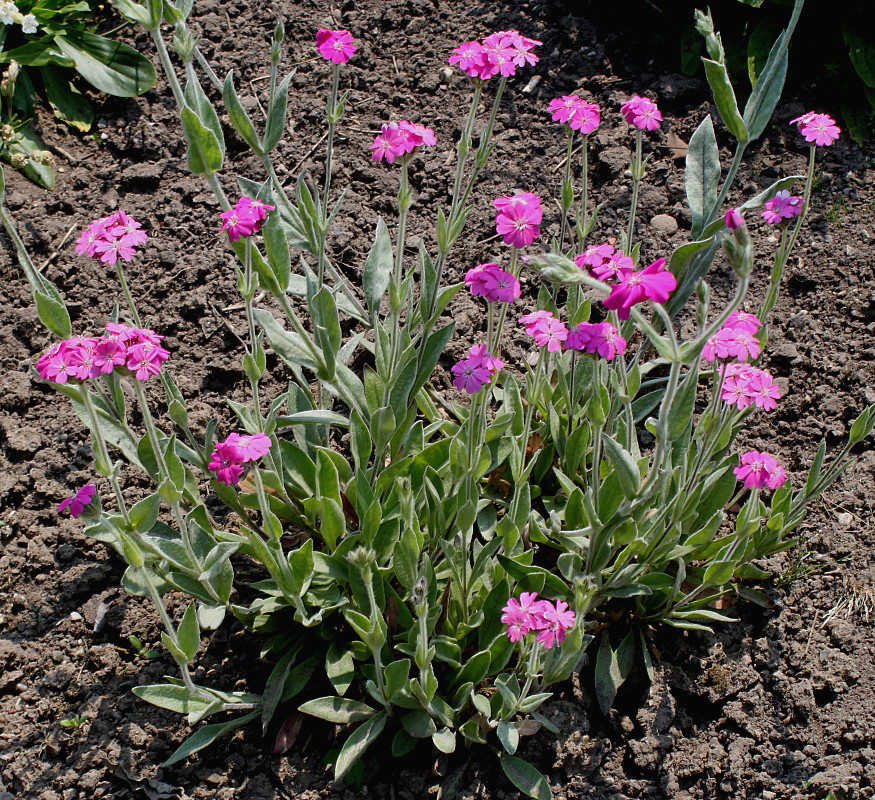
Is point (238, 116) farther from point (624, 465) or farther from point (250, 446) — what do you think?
point (624, 465)

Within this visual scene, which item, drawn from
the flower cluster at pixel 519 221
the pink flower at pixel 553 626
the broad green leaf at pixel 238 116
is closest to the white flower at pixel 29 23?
the broad green leaf at pixel 238 116

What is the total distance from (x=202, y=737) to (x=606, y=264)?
5.36 feet

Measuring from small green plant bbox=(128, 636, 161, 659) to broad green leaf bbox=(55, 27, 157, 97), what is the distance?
258 cm

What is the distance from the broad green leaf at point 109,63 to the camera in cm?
385

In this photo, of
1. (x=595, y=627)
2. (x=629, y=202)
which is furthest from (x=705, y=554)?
(x=629, y=202)

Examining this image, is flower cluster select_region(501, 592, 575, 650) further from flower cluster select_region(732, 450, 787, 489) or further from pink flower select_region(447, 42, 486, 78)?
pink flower select_region(447, 42, 486, 78)

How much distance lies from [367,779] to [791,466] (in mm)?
1812

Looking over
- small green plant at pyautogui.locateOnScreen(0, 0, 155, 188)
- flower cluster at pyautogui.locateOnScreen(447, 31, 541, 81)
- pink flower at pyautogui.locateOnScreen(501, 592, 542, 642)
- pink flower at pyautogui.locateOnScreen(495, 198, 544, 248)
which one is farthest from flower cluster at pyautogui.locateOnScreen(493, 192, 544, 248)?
small green plant at pyautogui.locateOnScreen(0, 0, 155, 188)

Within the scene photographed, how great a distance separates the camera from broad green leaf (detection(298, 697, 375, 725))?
2.19m

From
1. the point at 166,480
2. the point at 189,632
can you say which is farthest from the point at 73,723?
the point at 166,480

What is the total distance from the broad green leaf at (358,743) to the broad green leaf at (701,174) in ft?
5.06

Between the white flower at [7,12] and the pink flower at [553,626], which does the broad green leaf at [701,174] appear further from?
the white flower at [7,12]

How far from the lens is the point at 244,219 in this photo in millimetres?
2057

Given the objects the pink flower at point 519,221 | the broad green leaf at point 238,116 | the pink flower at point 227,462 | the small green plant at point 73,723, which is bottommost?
the small green plant at point 73,723
